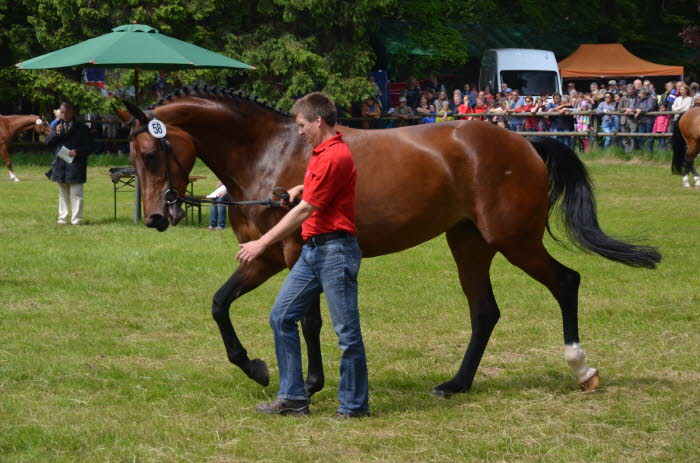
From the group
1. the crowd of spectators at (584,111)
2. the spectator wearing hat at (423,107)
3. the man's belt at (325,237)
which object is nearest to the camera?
the man's belt at (325,237)

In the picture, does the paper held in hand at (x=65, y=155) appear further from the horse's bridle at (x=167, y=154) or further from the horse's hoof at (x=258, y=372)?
the horse's hoof at (x=258, y=372)

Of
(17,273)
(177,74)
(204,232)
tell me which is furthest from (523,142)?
(177,74)

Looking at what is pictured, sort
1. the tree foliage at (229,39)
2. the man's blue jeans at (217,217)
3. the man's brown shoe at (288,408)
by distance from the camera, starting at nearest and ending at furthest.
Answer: the man's brown shoe at (288,408) < the man's blue jeans at (217,217) < the tree foliage at (229,39)

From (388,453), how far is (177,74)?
2581 centimetres

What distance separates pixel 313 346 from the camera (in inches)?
248

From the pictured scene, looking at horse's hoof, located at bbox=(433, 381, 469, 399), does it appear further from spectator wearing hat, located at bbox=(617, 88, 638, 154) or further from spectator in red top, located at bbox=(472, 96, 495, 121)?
spectator in red top, located at bbox=(472, 96, 495, 121)

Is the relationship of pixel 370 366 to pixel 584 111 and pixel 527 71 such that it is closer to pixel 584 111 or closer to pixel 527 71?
pixel 584 111

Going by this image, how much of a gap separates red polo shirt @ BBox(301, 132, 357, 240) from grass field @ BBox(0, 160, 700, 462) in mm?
1176

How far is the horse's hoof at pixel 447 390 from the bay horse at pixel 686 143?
14.5 metres

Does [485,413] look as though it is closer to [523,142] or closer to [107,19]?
[523,142]

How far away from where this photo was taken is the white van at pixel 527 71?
33406 mm

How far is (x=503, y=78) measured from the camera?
33844mm

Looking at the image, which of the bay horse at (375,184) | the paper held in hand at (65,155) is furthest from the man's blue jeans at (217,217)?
the bay horse at (375,184)

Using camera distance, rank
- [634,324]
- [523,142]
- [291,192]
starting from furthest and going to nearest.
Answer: [634,324]
[523,142]
[291,192]
